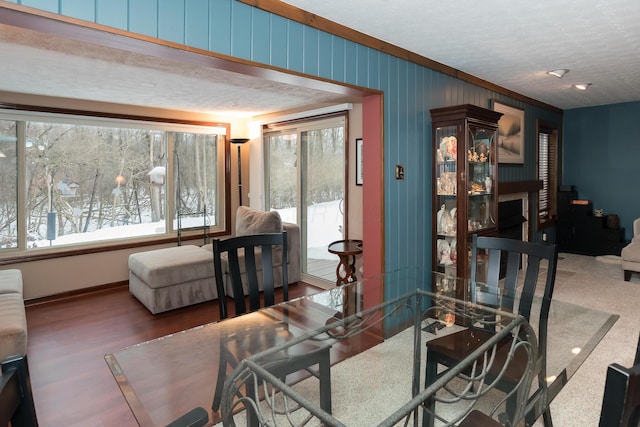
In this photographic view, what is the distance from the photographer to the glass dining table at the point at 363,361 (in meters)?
1.41

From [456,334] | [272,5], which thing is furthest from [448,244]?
[272,5]

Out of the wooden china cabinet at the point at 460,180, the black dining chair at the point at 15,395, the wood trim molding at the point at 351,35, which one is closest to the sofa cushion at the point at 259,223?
the wooden china cabinet at the point at 460,180

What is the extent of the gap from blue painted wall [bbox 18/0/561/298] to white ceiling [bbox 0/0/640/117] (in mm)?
177

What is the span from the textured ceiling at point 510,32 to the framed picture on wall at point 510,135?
28.8 inches

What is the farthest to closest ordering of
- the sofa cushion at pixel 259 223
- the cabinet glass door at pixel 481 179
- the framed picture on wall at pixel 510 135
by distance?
the framed picture on wall at pixel 510 135 < the sofa cushion at pixel 259 223 < the cabinet glass door at pixel 481 179

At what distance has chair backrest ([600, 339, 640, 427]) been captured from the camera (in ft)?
2.51

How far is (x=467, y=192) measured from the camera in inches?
144

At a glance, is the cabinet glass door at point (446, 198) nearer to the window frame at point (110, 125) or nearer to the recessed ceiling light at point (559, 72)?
the recessed ceiling light at point (559, 72)

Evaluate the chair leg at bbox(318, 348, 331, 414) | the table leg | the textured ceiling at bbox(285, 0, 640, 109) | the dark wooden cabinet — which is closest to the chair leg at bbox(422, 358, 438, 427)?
the chair leg at bbox(318, 348, 331, 414)

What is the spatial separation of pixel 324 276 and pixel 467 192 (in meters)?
2.32

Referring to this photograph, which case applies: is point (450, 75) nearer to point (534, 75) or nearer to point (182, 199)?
point (534, 75)

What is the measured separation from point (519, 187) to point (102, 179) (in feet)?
18.9

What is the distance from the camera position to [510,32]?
3021mm

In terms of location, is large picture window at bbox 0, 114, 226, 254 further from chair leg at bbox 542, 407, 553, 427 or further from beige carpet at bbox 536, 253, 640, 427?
chair leg at bbox 542, 407, 553, 427
